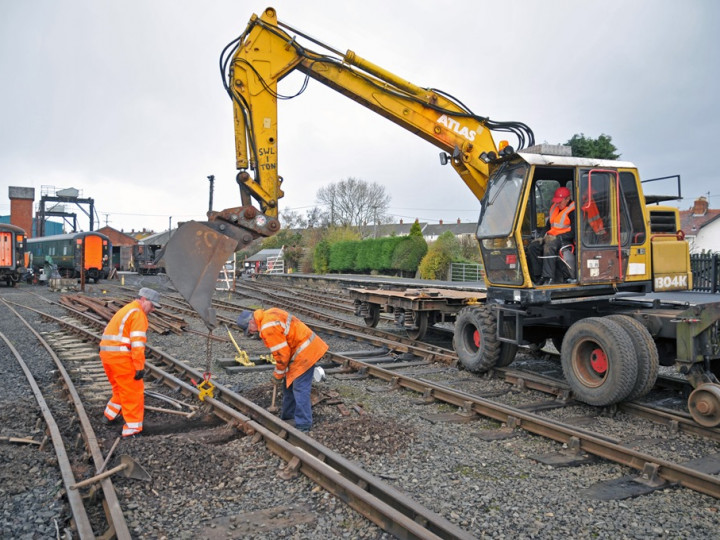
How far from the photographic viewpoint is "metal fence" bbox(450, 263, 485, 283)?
96.9 ft

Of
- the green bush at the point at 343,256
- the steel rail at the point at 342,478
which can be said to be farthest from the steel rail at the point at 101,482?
the green bush at the point at 343,256

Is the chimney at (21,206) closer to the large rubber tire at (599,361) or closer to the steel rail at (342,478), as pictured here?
the steel rail at (342,478)

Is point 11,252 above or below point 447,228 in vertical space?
below

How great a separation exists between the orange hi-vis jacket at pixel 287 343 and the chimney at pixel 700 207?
52353 millimetres

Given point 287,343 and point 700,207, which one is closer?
point 287,343

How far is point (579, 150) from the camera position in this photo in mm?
15031

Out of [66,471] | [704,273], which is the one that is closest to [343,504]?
[66,471]

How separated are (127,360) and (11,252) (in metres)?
27.6

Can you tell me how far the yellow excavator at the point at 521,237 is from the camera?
6090 millimetres

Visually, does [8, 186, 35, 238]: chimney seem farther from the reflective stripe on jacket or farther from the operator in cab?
the operator in cab

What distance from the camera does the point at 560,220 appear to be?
7121mm

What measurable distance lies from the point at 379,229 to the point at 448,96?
5991cm

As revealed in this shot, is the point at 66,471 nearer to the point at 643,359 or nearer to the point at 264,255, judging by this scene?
the point at 643,359

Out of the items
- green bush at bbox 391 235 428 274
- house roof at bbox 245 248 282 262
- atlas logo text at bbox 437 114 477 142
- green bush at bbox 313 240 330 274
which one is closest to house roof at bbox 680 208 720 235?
green bush at bbox 391 235 428 274
